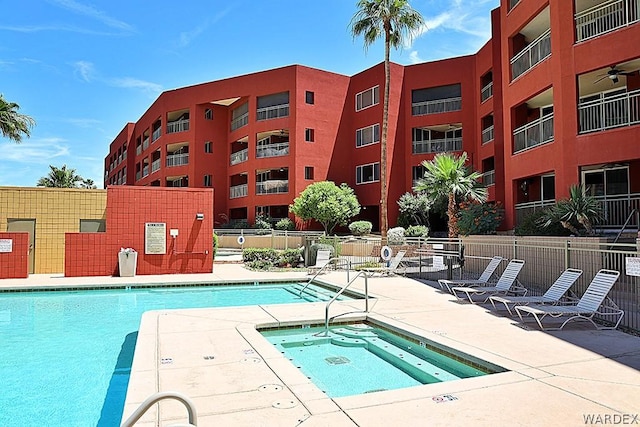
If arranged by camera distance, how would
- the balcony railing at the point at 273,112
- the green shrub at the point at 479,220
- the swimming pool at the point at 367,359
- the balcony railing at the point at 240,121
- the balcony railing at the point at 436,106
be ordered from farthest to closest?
the balcony railing at the point at 240,121 < the balcony railing at the point at 273,112 < the balcony railing at the point at 436,106 < the green shrub at the point at 479,220 < the swimming pool at the point at 367,359

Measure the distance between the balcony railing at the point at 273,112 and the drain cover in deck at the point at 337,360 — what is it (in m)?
27.7

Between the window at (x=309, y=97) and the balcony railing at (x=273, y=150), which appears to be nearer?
the window at (x=309, y=97)

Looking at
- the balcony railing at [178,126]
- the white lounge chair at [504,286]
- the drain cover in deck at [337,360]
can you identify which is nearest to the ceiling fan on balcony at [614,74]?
the white lounge chair at [504,286]

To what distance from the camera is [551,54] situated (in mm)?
15398

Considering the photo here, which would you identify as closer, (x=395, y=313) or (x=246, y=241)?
(x=395, y=313)

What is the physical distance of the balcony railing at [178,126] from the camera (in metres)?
39.0

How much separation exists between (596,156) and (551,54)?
13.1 ft

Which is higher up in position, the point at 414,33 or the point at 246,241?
the point at 414,33

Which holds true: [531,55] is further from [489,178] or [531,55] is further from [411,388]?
[411,388]

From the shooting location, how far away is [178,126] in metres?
39.5

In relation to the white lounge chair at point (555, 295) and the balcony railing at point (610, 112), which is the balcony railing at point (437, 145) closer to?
the balcony railing at point (610, 112)

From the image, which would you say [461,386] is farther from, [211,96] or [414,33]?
[211,96]

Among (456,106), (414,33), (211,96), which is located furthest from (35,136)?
(456,106)

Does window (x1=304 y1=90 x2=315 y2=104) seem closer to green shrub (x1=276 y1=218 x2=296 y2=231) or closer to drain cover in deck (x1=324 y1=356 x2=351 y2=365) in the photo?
green shrub (x1=276 y1=218 x2=296 y2=231)
